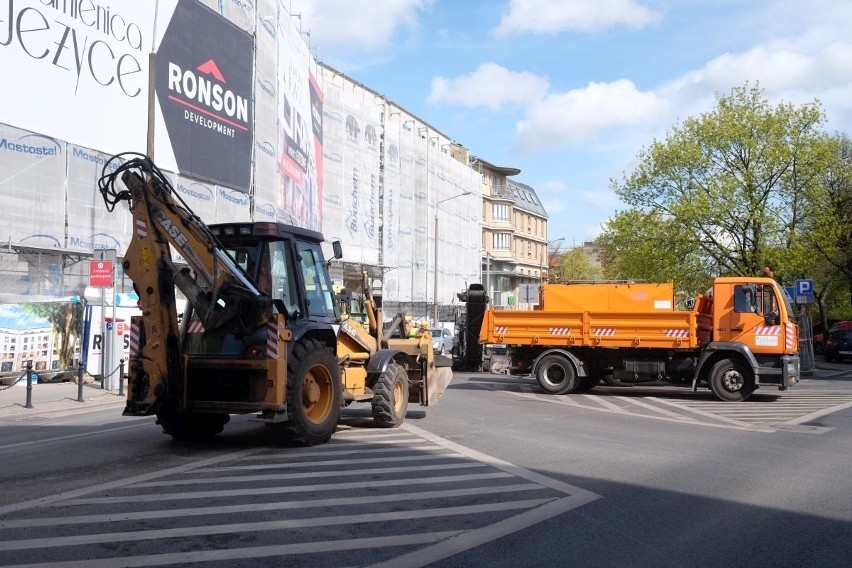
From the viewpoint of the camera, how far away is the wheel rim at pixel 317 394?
996cm

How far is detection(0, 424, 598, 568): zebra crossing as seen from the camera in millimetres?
5484

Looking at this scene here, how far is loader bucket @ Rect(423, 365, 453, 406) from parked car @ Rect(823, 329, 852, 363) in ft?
88.2

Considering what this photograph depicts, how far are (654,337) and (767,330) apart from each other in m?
2.35

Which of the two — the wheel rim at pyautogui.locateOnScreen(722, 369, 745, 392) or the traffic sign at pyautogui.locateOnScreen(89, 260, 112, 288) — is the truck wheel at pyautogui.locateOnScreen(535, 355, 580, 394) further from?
the traffic sign at pyautogui.locateOnScreen(89, 260, 112, 288)

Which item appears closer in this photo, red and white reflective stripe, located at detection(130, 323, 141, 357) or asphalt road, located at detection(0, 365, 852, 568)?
asphalt road, located at detection(0, 365, 852, 568)

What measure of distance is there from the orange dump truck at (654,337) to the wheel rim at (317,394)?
32.6 feet

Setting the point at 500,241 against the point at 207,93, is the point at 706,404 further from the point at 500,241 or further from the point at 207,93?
the point at 500,241

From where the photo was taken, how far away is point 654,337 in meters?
18.3

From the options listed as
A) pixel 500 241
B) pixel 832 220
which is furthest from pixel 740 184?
pixel 500 241

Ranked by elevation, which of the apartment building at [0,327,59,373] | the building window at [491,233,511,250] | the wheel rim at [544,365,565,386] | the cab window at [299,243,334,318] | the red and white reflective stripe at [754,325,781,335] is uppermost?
the building window at [491,233,511,250]

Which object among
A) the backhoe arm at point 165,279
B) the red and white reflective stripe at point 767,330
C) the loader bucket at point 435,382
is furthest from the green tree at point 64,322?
the red and white reflective stripe at point 767,330

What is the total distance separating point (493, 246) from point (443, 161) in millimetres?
30090

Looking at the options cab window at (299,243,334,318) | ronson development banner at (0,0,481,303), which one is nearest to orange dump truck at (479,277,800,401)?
cab window at (299,243,334,318)

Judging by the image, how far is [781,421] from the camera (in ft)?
47.2
